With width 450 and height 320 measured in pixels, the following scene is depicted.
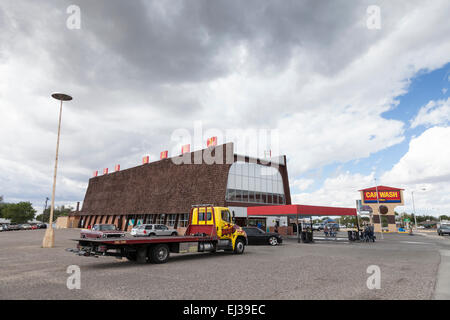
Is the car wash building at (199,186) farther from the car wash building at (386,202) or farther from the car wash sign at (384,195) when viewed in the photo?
the car wash building at (386,202)

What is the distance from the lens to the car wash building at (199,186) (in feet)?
121

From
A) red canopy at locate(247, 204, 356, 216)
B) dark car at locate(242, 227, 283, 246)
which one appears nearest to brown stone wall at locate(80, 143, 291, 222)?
red canopy at locate(247, 204, 356, 216)

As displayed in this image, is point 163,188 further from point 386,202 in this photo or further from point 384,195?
point 386,202

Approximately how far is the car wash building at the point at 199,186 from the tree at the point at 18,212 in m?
75.0

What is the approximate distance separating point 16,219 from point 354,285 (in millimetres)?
128752

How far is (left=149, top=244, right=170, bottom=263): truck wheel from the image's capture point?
11.9 meters

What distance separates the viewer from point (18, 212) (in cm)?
10594

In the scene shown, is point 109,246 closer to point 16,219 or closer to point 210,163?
point 210,163

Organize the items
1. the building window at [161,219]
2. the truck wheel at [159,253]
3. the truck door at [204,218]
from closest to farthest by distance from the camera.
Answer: the truck wheel at [159,253] → the truck door at [204,218] → the building window at [161,219]

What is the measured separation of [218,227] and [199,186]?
2368cm

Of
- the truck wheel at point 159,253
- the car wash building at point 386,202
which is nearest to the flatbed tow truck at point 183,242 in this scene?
the truck wheel at point 159,253

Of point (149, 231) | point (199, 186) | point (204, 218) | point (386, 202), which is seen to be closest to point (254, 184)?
point (199, 186)

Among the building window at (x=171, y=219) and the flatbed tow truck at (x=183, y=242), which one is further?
the building window at (x=171, y=219)

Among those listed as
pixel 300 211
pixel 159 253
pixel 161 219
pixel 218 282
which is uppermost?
pixel 300 211
